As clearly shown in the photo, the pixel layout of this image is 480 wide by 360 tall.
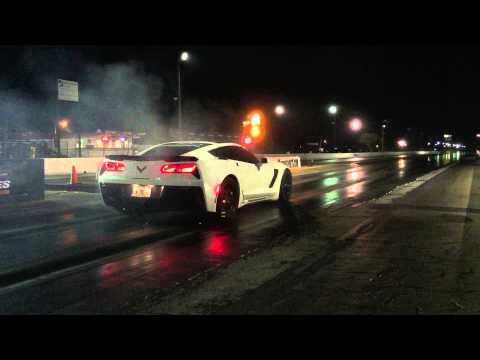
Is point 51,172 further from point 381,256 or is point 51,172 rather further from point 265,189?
point 381,256

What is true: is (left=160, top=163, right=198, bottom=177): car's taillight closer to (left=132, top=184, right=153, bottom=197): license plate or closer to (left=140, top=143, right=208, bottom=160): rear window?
(left=132, top=184, right=153, bottom=197): license plate

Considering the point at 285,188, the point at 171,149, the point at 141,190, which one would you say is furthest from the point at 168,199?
the point at 285,188

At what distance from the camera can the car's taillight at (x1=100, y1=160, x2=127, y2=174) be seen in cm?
943

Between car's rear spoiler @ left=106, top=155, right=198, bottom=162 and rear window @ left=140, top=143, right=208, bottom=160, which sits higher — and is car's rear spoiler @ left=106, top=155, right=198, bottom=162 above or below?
below

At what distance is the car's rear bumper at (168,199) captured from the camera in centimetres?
896

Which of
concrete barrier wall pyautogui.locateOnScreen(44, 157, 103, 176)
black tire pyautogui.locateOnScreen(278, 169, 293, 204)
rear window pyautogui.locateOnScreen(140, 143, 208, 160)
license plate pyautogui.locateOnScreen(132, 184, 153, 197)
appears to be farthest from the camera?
concrete barrier wall pyautogui.locateOnScreen(44, 157, 103, 176)

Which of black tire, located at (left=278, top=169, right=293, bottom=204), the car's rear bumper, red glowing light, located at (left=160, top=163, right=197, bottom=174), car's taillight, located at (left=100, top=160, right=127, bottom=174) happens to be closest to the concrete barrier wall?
black tire, located at (left=278, top=169, right=293, bottom=204)

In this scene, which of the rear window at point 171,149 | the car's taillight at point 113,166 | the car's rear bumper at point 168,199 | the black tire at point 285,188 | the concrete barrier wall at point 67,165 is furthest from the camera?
the concrete barrier wall at point 67,165

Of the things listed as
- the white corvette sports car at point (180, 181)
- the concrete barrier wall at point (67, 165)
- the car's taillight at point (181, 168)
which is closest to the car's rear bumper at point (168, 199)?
the white corvette sports car at point (180, 181)

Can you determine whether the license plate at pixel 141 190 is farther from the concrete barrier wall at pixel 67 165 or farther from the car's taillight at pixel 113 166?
the concrete barrier wall at pixel 67 165

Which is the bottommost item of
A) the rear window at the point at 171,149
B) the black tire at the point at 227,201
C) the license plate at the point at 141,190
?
the black tire at the point at 227,201

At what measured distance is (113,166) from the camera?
31.2ft
